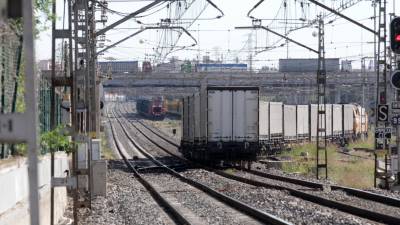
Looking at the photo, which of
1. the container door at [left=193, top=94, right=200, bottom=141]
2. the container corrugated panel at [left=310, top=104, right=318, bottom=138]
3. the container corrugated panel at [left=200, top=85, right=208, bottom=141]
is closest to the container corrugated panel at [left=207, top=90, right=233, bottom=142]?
the container corrugated panel at [left=200, top=85, right=208, bottom=141]

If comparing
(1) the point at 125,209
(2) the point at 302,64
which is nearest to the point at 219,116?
(1) the point at 125,209

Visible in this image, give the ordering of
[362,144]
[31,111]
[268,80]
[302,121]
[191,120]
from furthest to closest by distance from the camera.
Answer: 1. [268,80]
2. [362,144]
3. [302,121]
4. [191,120]
5. [31,111]

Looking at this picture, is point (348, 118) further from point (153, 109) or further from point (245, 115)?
point (153, 109)

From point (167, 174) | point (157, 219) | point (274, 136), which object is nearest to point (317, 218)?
point (157, 219)

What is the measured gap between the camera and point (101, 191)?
78.9 feet

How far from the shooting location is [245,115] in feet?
126

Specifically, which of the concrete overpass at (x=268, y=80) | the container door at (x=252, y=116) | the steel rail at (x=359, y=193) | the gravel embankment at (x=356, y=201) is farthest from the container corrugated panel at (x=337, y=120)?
the gravel embankment at (x=356, y=201)

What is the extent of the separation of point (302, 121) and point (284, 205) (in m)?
37.0

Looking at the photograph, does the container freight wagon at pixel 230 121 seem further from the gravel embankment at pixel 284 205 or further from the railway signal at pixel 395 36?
the railway signal at pixel 395 36

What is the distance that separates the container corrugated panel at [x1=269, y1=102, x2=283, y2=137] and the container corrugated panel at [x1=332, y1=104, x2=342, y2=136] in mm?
12973

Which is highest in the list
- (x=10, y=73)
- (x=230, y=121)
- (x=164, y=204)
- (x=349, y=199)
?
(x=10, y=73)

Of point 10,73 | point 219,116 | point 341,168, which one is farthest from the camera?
point 341,168

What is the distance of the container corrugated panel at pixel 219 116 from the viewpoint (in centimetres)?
3778

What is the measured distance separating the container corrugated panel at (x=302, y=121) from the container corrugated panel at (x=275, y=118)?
18.4 feet
